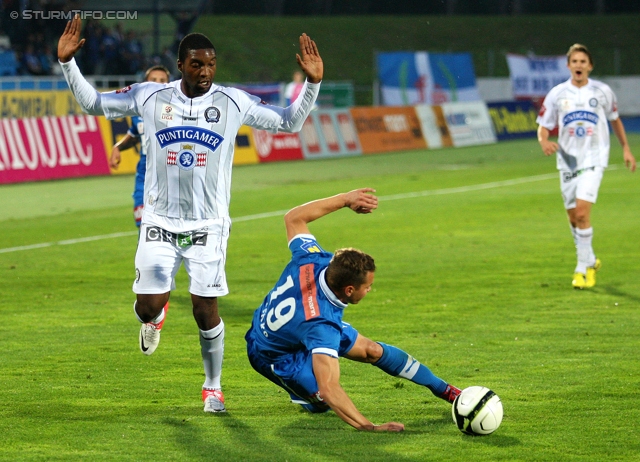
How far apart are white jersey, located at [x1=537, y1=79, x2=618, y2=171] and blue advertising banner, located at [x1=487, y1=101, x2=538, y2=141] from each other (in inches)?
1006

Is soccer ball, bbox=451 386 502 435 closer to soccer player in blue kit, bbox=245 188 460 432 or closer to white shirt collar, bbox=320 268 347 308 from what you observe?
soccer player in blue kit, bbox=245 188 460 432

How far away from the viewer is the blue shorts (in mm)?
6441

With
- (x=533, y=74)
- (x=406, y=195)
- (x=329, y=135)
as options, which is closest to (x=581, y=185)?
(x=406, y=195)

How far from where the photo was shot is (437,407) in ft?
Answer: 22.4

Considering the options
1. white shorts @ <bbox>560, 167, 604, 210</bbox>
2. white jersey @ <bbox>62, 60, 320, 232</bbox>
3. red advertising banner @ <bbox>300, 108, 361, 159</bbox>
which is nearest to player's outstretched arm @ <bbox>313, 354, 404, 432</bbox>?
white jersey @ <bbox>62, 60, 320, 232</bbox>

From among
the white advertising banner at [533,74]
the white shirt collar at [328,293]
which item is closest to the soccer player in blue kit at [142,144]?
the white shirt collar at [328,293]

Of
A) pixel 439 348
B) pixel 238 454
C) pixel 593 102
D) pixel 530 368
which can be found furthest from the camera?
pixel 593 102

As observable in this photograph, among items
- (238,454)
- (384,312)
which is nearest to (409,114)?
(384,312)

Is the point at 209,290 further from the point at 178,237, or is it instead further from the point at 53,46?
the point at 53,46

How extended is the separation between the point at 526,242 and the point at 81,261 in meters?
5.88

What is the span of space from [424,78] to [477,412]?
113ft

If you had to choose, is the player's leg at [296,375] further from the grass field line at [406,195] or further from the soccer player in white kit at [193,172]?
the grass field line at [406,195]

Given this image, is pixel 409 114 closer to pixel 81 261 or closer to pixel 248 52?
pixel 248 52

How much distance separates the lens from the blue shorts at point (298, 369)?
21.1ft
